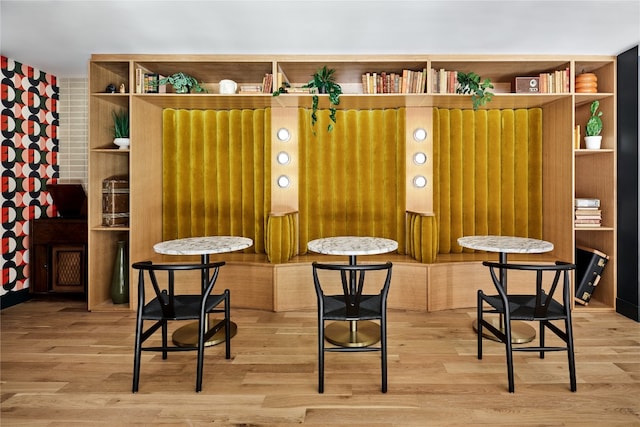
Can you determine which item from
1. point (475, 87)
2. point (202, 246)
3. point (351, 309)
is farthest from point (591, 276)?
point (202, 246)

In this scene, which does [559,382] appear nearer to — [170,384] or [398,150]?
[170,384]

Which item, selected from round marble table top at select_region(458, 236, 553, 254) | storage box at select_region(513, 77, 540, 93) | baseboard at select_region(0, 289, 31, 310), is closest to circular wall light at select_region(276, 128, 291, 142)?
round marble table top at select_region(458, 236, 553, 254)

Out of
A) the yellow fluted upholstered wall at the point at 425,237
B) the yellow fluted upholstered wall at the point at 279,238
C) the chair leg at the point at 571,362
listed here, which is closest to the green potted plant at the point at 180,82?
the yellow fluted upholstered wall at the point at 279,238

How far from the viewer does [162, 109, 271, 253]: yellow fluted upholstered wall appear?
15.0ft

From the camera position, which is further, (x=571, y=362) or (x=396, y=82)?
(x=396, y=82)

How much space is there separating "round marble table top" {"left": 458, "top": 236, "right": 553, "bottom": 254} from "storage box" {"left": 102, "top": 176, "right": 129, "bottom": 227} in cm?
328

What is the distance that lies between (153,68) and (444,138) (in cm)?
323

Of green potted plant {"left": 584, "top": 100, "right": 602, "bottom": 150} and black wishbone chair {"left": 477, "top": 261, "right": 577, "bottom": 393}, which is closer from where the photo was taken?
black wishbone chair {"left": 477, "top": 261, "right": 577, "bottom": 393}

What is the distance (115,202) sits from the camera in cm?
400

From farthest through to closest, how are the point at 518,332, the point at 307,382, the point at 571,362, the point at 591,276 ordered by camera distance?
1. the point at 591,276
2. the point at 518,332
3. the point at 307,382
4. the point at 571,362

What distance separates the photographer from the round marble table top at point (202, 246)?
9.39 ft

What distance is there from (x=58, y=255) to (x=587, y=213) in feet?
18.1

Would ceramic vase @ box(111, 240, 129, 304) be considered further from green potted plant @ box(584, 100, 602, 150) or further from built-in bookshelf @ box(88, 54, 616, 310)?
green potted plant @ box(584, 100, 602, 150)

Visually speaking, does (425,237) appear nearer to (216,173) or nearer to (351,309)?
(351,309)
